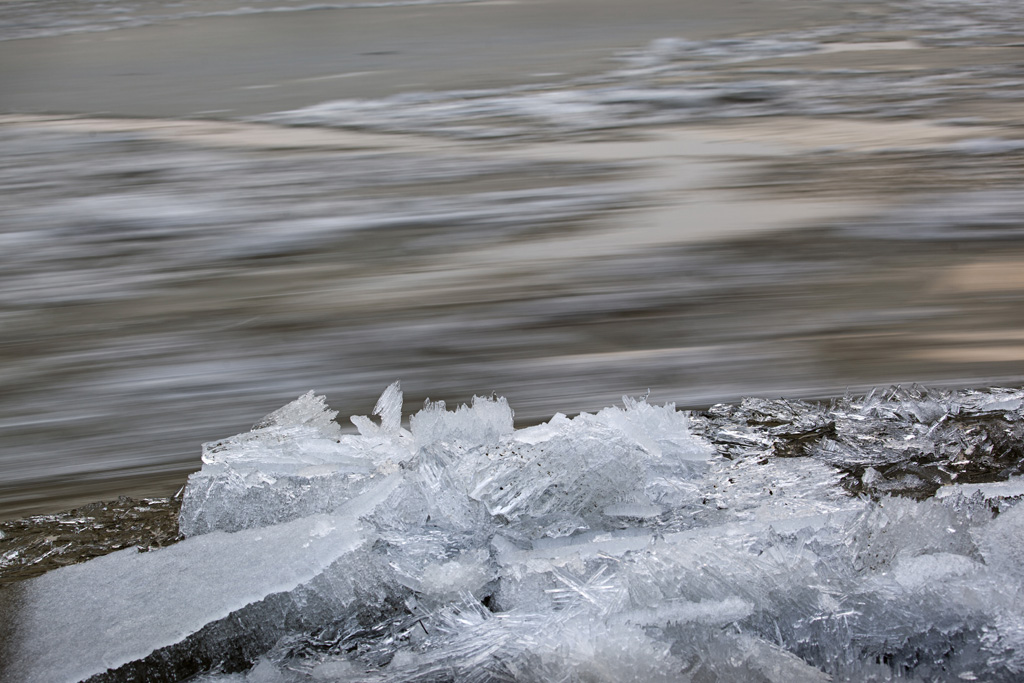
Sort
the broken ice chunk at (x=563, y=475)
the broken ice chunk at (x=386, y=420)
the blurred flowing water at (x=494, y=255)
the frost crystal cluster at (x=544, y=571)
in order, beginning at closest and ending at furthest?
the frost crystal cluster at (x=544, y=571) → the broken ice chunk at (x=563, y=475) → the broken ice chunk at (x=386, y=420) → the blurred flowing water at (x=494, y=255)

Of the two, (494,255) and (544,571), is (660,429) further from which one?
(494,255)

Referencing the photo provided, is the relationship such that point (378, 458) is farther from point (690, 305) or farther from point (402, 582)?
point (690, 305)

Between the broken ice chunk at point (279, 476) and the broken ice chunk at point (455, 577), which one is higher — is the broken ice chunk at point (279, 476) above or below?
above

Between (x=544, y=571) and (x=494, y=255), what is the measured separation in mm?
1372

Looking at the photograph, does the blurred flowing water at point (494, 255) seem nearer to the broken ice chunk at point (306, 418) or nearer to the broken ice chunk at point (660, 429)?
the broken ice chunk at point (306, 418)

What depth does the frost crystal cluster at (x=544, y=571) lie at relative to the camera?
679 mm

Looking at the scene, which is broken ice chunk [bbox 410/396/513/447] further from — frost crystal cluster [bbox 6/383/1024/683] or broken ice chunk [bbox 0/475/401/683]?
broken ice chunk [bbox 0/475/401/683]

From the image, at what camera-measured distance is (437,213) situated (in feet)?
7.64

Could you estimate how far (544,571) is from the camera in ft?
2.43

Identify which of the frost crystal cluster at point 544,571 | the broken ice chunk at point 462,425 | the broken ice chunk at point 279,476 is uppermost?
the broken ice chunk at point 462,425

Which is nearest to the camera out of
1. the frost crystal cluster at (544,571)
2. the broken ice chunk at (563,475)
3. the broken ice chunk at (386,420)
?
the frost crystal cluster at (544,571)

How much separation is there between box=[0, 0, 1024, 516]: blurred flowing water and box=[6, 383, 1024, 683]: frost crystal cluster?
391 mm

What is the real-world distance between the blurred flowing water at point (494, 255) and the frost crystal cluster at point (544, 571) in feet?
1.28

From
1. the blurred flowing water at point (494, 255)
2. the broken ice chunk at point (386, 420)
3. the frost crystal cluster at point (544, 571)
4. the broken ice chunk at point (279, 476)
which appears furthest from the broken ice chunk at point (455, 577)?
the blurred flowing water at point (494, 255)
